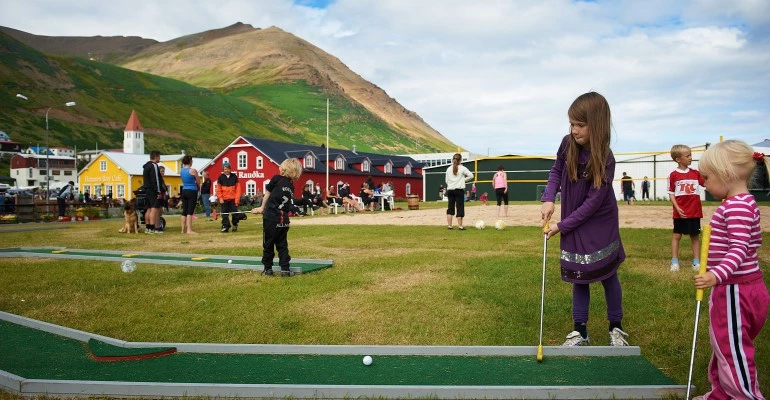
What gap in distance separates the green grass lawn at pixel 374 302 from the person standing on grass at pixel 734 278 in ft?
1.80

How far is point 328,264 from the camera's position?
911cm

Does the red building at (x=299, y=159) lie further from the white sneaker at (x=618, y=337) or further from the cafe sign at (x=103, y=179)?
the white sneaker at (x=618, y=337)

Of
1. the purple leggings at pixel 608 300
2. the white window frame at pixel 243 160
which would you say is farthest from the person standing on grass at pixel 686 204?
the white window frame at pixel 243 160

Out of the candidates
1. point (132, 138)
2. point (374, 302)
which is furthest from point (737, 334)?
point (132, 138)

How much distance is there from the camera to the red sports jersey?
27.3 feet

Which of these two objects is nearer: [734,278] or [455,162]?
[734,278]

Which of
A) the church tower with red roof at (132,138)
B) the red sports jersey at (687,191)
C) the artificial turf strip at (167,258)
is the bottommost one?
the artificial turf strip at (167,258)

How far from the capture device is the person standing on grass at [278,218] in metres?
8.30

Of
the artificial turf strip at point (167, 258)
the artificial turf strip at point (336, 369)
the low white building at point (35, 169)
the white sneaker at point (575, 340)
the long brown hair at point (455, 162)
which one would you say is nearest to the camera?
the artificial turf strip at point (336, 369)

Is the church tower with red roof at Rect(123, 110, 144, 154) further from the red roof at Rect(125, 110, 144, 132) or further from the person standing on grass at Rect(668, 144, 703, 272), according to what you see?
the person standing on grass at Rect(668, 144, 703, 272)

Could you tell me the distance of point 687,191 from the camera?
27.7 ft

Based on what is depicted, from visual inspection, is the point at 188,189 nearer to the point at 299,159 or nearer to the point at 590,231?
the point at 590,231

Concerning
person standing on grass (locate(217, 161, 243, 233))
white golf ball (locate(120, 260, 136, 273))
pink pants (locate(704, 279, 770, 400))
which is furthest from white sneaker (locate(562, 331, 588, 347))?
person standing on grass (locate(217, 161, 243, 233))

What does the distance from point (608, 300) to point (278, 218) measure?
4976 mm
